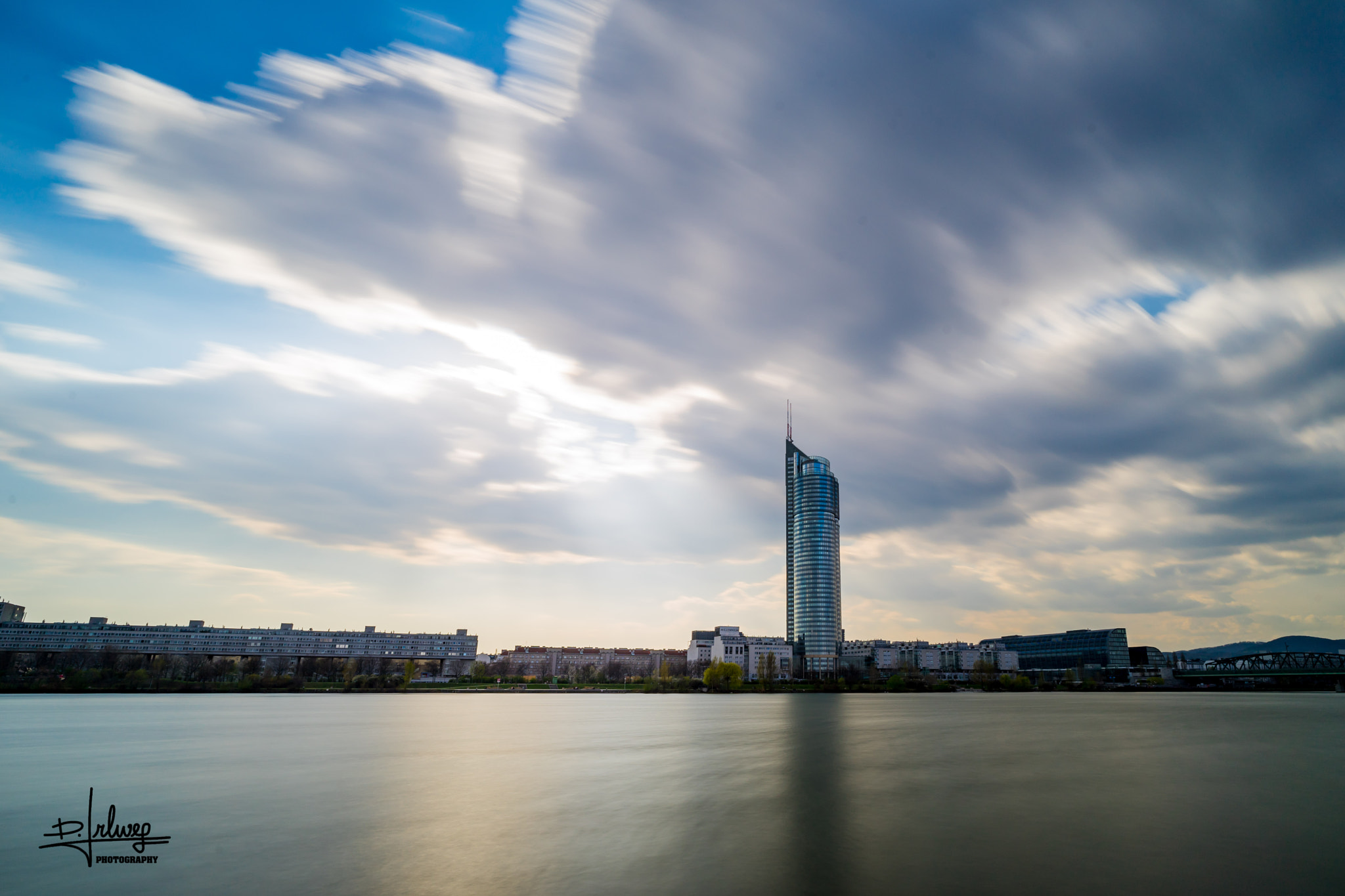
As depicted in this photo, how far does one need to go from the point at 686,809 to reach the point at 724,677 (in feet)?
497

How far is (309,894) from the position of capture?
18.9 m

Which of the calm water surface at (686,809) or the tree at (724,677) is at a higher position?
the calm water surface at (686,809)

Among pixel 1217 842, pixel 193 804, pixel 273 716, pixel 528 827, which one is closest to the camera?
pixel 1217 842

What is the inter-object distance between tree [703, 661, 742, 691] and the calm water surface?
362ft

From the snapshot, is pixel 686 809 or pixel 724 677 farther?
pixel 724 677

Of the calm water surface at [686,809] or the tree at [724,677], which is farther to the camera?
the tree at [724,677]

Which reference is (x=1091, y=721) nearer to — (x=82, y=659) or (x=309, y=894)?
(x=309, y=894)

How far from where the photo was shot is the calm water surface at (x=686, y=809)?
2028cm

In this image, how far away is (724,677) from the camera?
17312 cm

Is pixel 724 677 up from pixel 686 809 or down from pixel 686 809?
down

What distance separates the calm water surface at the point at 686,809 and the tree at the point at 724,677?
110 metres

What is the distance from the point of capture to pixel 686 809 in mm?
29375

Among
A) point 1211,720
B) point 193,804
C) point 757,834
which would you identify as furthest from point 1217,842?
point 1211,720

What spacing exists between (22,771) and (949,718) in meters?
88.0
